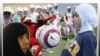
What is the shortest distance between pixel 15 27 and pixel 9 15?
0.42ft

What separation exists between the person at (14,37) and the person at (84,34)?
0.42 metres

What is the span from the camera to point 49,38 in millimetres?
3609

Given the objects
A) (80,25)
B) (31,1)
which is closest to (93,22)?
(80,25)

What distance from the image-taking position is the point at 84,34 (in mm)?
3662

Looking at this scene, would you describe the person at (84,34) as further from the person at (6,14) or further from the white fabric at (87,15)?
the person at (6,14)

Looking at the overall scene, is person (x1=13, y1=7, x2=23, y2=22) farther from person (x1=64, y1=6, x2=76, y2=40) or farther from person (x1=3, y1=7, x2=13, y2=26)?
person (x1=64, y1=6, x2=76, y2=40)

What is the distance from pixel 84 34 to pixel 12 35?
2.26ft

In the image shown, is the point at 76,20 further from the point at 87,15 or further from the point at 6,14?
the point at 6,14

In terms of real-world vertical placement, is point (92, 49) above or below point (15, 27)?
below

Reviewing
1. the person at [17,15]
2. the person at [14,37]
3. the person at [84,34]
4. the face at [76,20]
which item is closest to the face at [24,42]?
the person at [14,37]

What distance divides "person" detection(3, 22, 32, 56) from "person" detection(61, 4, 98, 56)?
42 cm

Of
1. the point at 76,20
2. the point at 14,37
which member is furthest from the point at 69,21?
the point at 14,37

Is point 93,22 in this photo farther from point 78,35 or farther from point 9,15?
point 9,15

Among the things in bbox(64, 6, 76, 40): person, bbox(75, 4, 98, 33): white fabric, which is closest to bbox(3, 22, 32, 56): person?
bbox(64, 6, 76, 40): person
